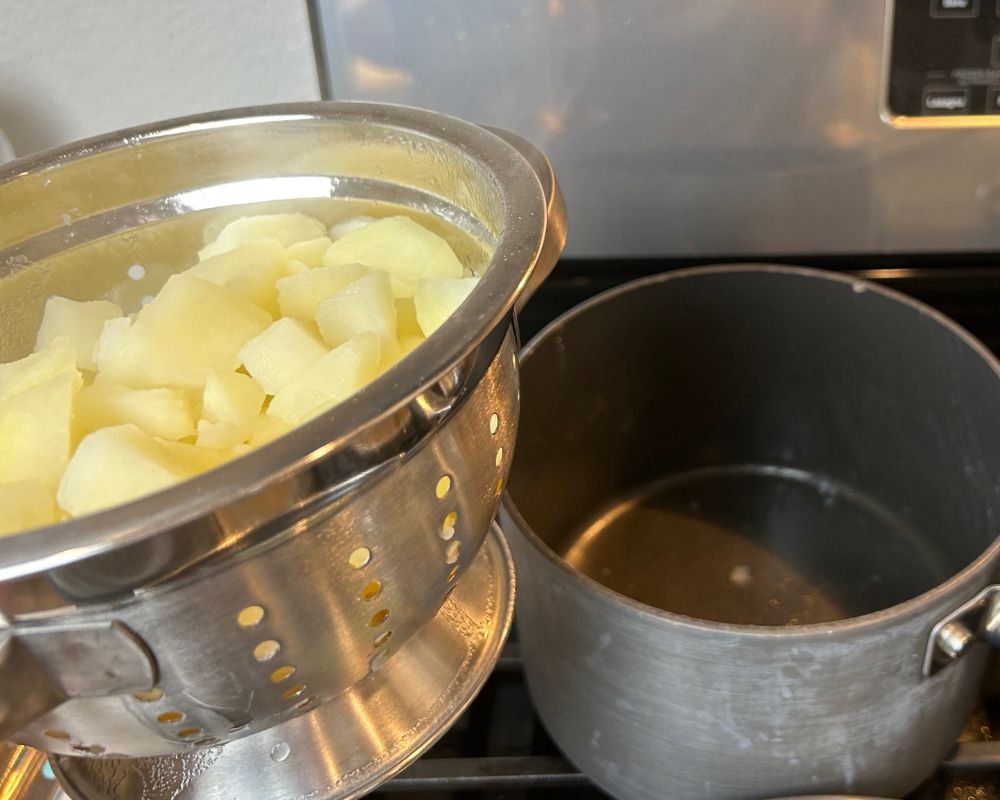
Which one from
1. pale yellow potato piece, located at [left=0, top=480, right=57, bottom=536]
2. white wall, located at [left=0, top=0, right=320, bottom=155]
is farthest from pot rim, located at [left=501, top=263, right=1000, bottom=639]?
white wall, located at [left=0, top=0, right=320, bottom=155]

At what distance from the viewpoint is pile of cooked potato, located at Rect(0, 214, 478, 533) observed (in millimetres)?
293

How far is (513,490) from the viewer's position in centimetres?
62

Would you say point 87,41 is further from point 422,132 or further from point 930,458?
point 930,458

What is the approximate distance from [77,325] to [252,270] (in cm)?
8

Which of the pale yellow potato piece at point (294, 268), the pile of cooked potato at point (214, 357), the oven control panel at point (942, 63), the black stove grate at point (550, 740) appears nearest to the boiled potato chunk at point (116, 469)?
the pile of cooked potato at point (214, 357)

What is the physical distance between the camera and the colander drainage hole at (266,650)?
0.27 meters

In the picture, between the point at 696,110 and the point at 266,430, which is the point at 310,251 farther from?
the point at 696,110

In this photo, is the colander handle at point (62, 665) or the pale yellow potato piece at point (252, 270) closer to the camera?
the colander handle at point (62, 665)

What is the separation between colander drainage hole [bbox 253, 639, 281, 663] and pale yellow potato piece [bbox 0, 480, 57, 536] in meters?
0.08

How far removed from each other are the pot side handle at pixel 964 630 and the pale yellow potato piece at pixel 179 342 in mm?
325

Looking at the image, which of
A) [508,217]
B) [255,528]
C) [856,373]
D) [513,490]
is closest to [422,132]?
[508,217]

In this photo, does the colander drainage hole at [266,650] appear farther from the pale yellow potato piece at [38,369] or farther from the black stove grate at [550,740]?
the black stove grate at [550,740]

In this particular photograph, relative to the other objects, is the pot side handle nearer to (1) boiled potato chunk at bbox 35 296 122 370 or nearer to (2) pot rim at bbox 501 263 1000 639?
(2) pot rim at bbox 501 263 1000 639

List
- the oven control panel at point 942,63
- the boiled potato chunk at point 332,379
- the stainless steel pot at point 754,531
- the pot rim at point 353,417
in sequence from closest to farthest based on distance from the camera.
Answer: the pot rim at point 353,417
the boiled potato chunk at point 332,379
the stainless steel pot at point 754,531
the oven control panel at point 942,63
